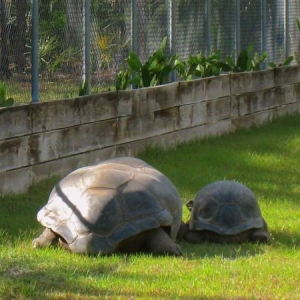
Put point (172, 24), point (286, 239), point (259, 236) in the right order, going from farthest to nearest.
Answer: point (172, 24)
point (286, 239)
point (259, 236)

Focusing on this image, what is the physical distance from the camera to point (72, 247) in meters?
7.45

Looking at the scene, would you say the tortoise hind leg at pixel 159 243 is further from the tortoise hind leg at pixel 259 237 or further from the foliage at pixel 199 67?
the foliage at pixel 199 67

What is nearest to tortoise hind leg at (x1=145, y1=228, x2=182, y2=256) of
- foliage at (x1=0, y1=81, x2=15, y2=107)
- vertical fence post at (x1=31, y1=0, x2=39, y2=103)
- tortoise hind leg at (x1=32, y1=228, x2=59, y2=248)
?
tortoise hind leg at (x1=32, y1=228, x2=59, y2=248)

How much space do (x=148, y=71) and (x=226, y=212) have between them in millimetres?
5171

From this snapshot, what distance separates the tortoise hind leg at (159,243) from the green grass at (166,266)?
0.40 feet

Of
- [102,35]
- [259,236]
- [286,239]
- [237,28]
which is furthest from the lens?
[237,28]

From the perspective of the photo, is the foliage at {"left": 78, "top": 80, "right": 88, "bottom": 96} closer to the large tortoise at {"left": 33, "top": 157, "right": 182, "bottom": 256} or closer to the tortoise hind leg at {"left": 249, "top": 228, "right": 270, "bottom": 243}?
the large tortoise at {"left": 33, "top": 157, "right": 182, "bottom": 256}

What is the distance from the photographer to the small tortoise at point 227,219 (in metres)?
8.18

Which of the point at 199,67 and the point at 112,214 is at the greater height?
the point at 199,67

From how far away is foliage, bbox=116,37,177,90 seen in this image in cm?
1255

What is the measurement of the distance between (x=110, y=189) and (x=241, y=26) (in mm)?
9828

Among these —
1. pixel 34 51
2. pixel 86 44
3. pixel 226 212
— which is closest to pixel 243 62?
pixel 86 44

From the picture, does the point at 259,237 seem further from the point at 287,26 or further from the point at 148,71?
the point at 287,26

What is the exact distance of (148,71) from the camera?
13.0 m
